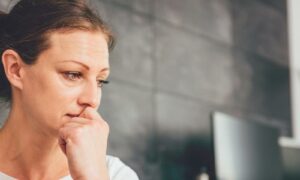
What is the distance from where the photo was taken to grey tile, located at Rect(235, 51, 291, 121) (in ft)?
12.8

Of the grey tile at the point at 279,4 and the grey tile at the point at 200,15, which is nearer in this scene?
the grey tile at the point at 200,15

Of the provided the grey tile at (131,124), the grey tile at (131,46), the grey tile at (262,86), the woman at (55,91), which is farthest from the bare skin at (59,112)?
the grey tile at (262,86)

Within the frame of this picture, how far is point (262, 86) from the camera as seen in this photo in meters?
4.10

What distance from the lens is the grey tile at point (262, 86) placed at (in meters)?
3.89

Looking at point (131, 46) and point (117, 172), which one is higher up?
point (131, 46)

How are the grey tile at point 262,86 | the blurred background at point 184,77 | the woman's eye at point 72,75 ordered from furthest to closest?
the grey tile at point 262,86 < the blurred background at point 184,77 < the woman's eye at point 72,75

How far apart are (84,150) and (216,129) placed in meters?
1.61

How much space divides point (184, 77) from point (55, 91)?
6.32 feet

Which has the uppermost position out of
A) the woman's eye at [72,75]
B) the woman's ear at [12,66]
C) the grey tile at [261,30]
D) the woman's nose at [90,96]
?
the grey tile at [261,30]

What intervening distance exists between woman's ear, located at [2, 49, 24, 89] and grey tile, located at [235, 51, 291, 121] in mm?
2400

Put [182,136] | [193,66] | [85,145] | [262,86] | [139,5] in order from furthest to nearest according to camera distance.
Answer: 1. [262,86]
2. [193,66]
3. [182,136]
4. [139,5]
5. [85,145]

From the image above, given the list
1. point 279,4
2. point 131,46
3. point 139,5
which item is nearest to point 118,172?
point 131,46

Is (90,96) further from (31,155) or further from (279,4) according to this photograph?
(279,4)

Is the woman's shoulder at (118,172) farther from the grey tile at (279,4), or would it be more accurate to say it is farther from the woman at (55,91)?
the grey tile at (279,4)
